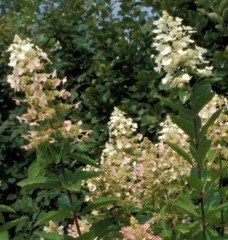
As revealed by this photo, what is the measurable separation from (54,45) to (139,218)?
9.39 feet

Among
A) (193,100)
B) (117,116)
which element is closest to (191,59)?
(193,100)

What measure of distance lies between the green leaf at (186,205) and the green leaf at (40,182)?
47cm

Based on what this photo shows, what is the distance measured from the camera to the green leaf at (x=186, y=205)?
2.53 meters

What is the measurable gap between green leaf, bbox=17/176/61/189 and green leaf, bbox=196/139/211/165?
0.56 metres

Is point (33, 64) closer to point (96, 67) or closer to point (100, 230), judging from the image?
point (100, 230)

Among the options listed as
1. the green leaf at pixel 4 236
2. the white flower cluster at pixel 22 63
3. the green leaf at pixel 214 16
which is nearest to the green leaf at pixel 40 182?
the green leaf at pixel 4 236

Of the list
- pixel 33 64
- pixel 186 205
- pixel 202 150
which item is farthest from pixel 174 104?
pixel 33 64

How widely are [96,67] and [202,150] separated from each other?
2.57 m

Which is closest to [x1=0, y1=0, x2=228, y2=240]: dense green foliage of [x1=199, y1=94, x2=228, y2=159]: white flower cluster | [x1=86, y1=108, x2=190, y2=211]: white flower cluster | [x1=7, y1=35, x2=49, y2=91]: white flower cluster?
[x1=86, y1=108, x2=190, y2=211]: white flower cluster

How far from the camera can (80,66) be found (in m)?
5.36

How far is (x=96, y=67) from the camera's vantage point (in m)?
4.95

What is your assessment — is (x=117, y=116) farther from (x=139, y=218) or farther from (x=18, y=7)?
(x=18, y=7)

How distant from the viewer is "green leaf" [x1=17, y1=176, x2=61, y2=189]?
245cm

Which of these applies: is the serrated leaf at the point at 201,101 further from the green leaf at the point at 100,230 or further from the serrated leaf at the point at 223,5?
the serrated leaf at the point at 223,5
